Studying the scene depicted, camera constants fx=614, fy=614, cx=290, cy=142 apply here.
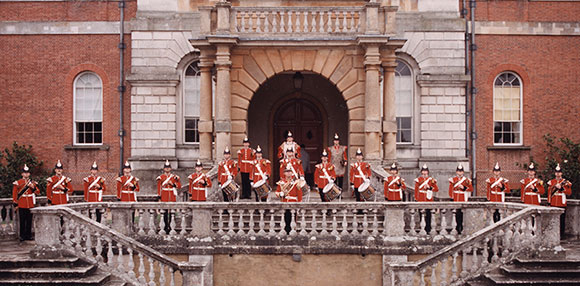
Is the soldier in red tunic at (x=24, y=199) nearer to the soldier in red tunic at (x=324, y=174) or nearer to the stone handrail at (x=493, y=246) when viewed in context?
the soldier in red tunic at (x=324, y=174)

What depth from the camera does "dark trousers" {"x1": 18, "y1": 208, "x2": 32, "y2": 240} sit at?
14.4m

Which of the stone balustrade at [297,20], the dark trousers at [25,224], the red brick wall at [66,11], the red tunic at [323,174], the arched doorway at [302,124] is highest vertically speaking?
the red brick wall at [66,11]

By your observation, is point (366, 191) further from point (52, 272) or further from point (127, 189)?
point (52, 272)

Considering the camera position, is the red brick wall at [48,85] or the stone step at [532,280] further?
the red brick wall at [48,85]

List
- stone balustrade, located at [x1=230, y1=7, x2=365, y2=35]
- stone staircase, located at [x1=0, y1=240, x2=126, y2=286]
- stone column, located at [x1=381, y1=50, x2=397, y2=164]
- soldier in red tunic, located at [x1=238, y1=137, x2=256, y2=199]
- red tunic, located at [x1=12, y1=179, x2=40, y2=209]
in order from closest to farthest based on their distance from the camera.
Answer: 1. stone staircase, located at [x1=0, y1=240, x2=126, y2=286]
2. red tunic, located at [x1=12, y1=179, x2=40, y2=209]
3. soldier in red tunic, located at [x1=238, y1=137, x2=256, y2=199]
4. stone balustrade, located at [x1=230, y1=7, x2=365, y2=35]
5. stone column, located at [x1=381, y1=50, x2=397, y2=164]

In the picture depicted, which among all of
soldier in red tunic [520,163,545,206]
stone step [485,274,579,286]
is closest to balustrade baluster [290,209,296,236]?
stone step [485,274,579,286]

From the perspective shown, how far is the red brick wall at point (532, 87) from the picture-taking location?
20.7m

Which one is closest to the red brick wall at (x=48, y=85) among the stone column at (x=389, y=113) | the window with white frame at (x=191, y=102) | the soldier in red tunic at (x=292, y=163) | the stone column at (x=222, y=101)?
the window with white frame at (x=191, y=102)

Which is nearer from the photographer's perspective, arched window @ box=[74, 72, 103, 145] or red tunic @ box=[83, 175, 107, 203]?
red tunic @ box=[83, 175, 107, 203]

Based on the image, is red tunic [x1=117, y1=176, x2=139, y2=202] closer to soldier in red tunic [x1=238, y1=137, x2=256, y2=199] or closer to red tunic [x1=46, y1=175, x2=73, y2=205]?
red tunic [x1=46, y1=175, x2=73, y2=205]

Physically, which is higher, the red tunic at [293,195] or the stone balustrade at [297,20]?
the stone balustrade at [297,20]

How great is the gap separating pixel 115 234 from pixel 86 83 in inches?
440

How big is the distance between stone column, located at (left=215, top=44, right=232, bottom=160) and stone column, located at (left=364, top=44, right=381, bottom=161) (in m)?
3.80

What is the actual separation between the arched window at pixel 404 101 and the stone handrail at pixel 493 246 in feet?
29.9
